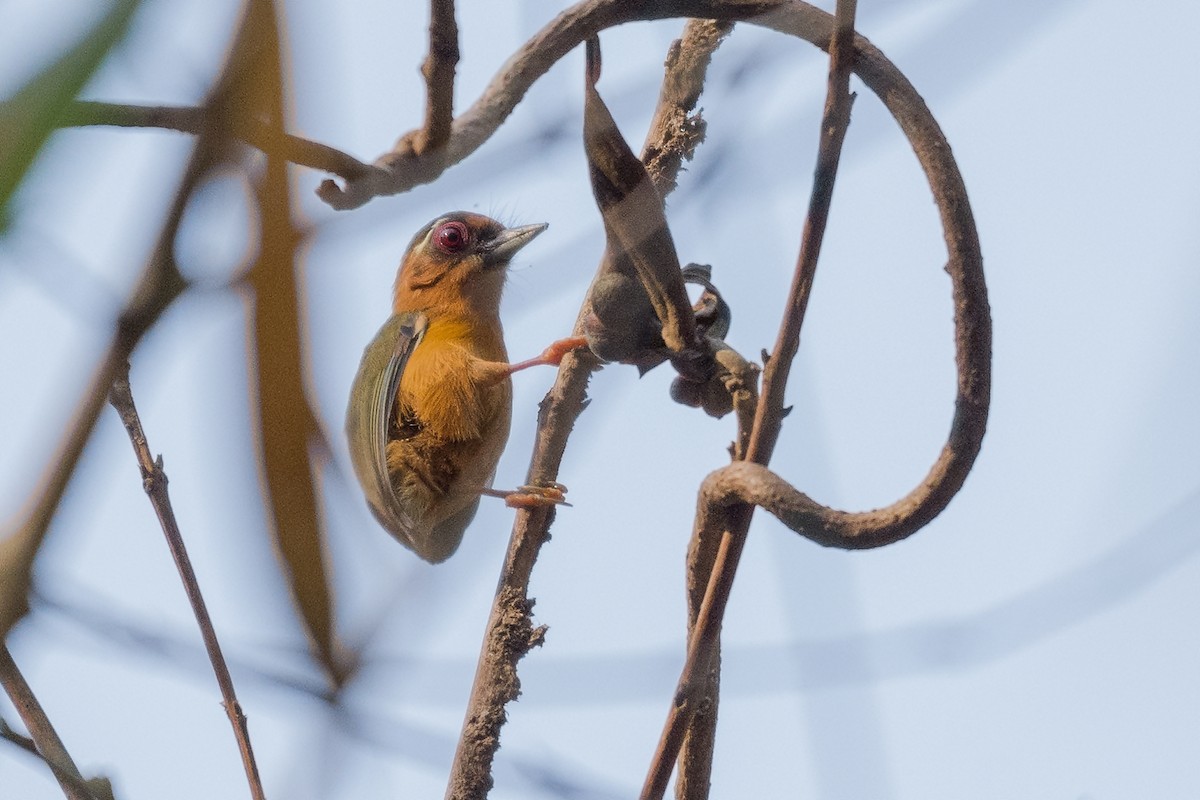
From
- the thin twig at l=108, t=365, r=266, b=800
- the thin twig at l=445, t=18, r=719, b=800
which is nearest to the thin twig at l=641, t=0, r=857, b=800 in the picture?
the thin twig at l=108, t=365, r=266, b=800

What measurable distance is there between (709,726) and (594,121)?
98cm

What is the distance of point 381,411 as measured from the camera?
4.91 meters

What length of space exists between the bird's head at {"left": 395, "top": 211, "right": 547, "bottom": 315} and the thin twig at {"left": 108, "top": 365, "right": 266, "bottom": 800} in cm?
359

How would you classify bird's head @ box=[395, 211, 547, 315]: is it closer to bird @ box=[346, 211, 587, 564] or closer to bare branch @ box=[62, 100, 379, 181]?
bird @ box=[346, 211, 587, 564]

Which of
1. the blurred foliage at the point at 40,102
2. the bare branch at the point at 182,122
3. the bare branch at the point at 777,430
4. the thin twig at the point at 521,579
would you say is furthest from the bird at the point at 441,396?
the blurred foliage at the point at 40,102

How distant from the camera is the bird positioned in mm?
4648

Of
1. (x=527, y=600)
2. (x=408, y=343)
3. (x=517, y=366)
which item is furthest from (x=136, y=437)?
(x=408, y=343)

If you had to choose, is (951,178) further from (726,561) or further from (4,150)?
(4,150)

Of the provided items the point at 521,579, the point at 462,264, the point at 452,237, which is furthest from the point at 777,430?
the point at 452,237

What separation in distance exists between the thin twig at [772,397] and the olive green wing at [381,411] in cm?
258

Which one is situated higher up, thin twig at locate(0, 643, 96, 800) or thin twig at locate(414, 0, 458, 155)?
thin twig at locate(414, 0, 458, 155)

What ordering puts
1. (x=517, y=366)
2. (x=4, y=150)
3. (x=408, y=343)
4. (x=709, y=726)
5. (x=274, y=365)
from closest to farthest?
(x=4, y=150) → (x=274, y=365) → (x=709, y=726) → (x=517, y=366) → (x=408, y=343)

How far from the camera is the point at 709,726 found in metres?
Answer: 2.00

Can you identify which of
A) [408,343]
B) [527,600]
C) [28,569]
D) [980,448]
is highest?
[408,343]
